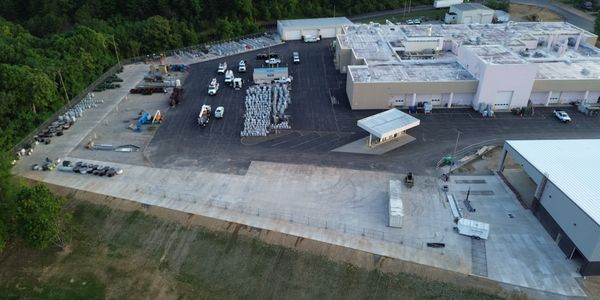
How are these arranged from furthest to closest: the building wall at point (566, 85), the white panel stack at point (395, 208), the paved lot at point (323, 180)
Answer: the building wall at point (566, 85) < the white panel stack at point (395, 208) < the paved lot at point (323, 180)

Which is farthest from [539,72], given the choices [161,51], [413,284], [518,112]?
[161,51]

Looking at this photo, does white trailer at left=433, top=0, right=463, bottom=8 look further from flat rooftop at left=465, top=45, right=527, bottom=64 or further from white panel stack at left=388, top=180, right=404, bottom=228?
white panel stack at left=388, top=180, right=404, bottom=228

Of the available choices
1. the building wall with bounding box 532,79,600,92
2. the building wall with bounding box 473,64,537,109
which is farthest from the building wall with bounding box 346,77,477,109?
the building wall with bounding box 532,79,600,92

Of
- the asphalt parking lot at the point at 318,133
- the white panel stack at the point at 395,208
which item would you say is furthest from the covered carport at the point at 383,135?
the white panel stack at the point at 395,208

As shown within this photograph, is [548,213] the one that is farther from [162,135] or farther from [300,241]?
[162,135]

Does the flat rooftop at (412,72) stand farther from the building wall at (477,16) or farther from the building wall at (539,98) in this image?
the building wall at (477,16)

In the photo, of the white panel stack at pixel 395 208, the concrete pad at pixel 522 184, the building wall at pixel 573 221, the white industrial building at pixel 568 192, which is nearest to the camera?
the building wall at pixel 573 221

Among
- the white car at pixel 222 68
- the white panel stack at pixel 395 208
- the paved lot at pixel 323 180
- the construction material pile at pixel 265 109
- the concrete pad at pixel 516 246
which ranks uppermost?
the white car at pixel 222 68

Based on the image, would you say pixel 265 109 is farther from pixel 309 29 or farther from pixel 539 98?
pixel 539 98
